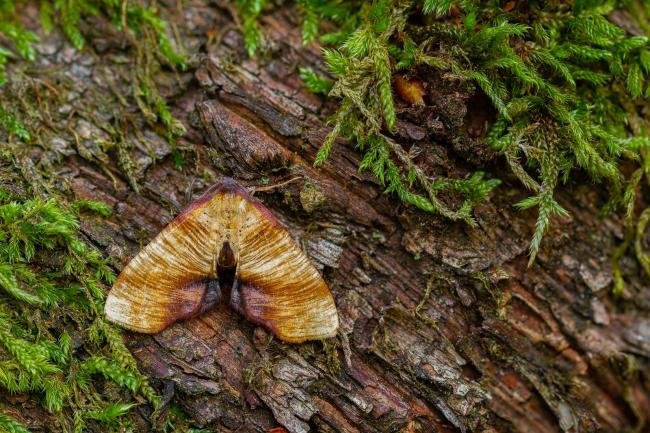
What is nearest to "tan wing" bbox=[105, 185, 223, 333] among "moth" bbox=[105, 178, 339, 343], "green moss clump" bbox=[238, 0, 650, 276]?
"moth" bbox=[105, 178, 339, 343]

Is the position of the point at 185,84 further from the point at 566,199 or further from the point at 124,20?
the point at 566,199

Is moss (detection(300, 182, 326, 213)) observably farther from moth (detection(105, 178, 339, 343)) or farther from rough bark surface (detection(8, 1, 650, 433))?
moth (detection(105, 178, 339, 343))

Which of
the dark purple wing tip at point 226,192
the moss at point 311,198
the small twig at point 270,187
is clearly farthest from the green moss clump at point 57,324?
the moss at point 311,198

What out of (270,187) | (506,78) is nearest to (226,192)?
(270,187)

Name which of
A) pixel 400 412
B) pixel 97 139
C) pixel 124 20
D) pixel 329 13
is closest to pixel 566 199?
pixel 400 412

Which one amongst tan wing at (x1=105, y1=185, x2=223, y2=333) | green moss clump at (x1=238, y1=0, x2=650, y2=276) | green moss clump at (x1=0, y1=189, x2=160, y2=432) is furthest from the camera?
green moss clump at (x1=238, y1=0, x2=650, y2=276)

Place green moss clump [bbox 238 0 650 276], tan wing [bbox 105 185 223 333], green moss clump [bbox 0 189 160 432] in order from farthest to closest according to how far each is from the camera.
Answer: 1. green moss clump [bbox 238 0 650 276]
2. tan wing [bbox 105 185 223 333]
3. green moss clump [bbox 0 189 160 432]
